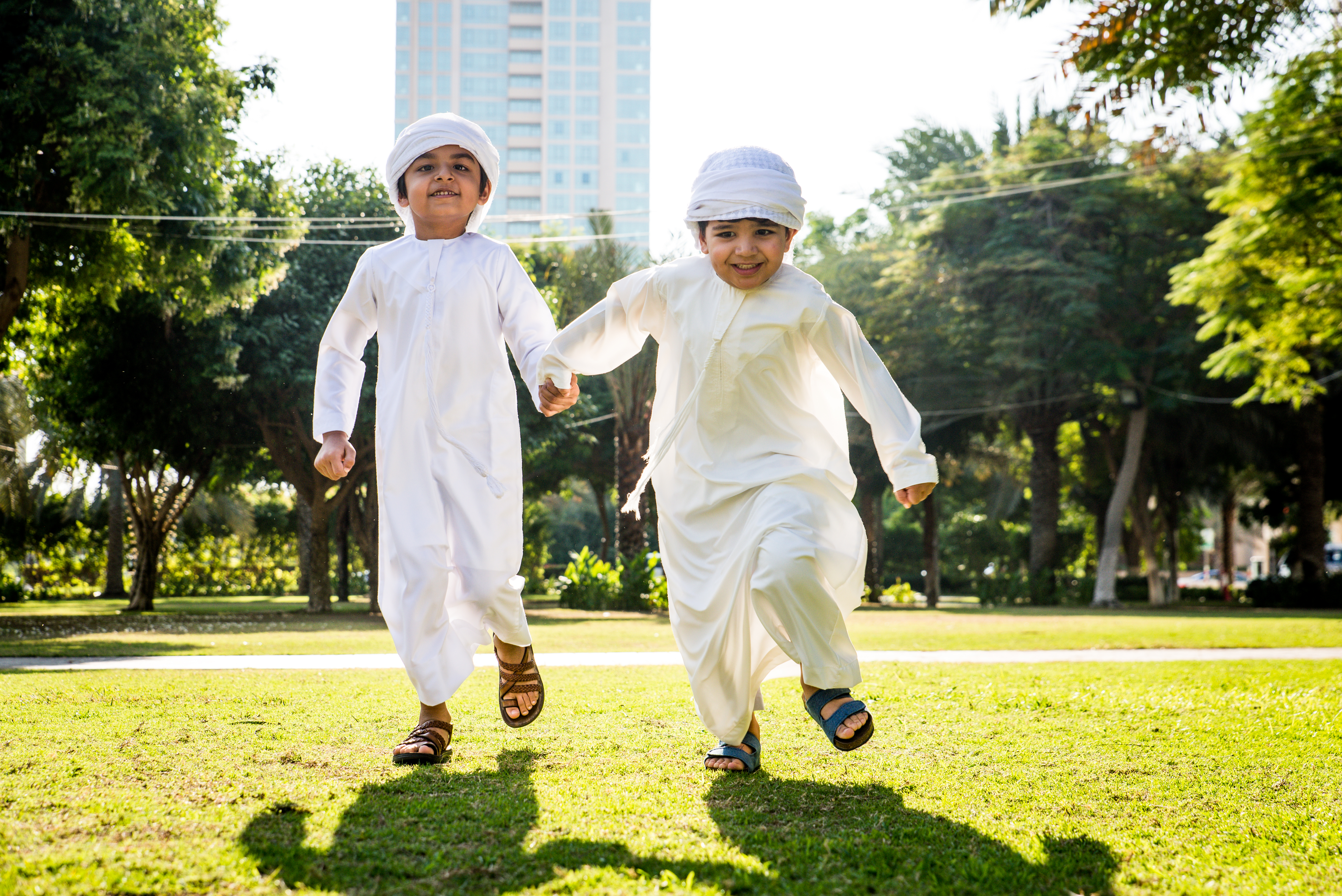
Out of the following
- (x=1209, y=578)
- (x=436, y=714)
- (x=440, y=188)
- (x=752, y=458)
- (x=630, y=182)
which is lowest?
(x=1209, y=578)

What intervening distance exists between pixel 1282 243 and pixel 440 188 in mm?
12419

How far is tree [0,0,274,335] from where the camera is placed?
11.0m

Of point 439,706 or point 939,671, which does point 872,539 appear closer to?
point 939,671

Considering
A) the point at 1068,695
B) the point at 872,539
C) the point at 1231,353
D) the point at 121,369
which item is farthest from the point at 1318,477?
the point at 121,369

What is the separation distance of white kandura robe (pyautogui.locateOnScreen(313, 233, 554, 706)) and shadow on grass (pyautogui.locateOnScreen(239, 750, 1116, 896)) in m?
0.94

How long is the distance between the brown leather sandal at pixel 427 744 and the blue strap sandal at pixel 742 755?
3.10 ft

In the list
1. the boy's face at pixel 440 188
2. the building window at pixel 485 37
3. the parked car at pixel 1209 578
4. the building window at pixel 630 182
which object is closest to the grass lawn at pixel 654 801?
the boy's face at pixel 440 188

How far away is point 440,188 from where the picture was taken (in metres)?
4.52

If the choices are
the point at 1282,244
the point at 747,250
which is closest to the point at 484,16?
the point at 1282,244

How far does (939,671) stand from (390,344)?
4750mm

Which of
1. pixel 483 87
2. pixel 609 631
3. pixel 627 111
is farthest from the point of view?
pixel 483 87

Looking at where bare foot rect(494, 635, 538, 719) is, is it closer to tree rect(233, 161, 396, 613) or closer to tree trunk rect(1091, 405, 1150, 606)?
tree rect(233, 161, 396, 613)

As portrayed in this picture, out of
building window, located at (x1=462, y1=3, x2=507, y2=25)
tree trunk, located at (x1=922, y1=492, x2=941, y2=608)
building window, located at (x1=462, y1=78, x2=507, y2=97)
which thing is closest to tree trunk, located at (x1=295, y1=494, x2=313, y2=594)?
tree trunk, located at (x1=922, y1=492, x2=941, y2=608)

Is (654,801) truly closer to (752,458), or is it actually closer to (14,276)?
(752,458)
